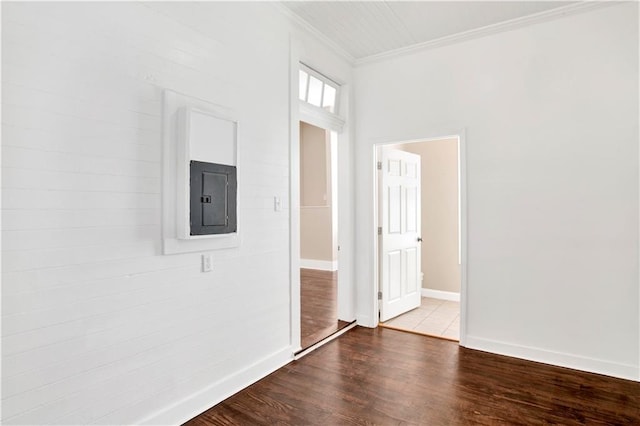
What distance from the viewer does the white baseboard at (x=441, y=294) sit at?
4.89m

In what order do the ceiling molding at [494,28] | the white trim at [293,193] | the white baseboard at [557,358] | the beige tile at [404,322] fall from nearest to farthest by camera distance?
1. the white baseboard at [557,358]
2. the ceiling molding at [494,28]
3. the white trim at [293,193]
4. the beige tile at [404,322]

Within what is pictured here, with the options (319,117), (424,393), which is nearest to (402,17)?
(319,117)


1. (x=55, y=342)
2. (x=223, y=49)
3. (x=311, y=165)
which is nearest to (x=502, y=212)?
(x=223, y=49)

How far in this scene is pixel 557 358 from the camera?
3.01 m

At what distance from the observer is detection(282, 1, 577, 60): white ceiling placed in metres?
2.91

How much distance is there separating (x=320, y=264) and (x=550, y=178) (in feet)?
16.2

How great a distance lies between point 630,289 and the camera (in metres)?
2.79

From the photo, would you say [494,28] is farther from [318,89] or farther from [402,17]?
[318,89]

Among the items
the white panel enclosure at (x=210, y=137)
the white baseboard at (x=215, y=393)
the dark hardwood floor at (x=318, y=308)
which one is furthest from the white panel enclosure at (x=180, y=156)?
the dark hardwood floor at (x=318, y=308)

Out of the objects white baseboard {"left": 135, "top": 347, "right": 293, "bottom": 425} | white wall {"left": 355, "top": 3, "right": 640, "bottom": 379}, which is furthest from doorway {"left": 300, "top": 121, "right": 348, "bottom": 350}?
white baseboard {"left": 135, "top": 347, "right": 293, "bottom": 425}

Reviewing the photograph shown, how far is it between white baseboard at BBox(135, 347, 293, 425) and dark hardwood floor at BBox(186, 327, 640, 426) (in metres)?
0.05

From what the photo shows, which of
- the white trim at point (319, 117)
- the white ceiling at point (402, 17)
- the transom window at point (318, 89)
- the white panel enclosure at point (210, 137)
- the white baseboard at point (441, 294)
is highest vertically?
the white ceiling at point (402, 17)

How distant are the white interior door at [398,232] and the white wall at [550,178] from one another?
63 centimetres

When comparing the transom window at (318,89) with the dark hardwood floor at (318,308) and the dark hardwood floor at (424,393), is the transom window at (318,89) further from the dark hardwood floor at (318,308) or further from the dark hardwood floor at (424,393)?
the dark hardwood floor at (424,393)
